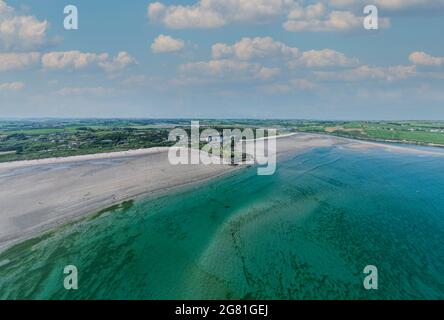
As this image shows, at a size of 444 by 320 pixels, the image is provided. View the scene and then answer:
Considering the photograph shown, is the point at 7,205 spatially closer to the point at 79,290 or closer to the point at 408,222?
the point at 79,290

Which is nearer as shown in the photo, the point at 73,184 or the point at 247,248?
the point at 247,248

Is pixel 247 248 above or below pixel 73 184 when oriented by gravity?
below

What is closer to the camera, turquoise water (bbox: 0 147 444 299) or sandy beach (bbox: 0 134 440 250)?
turquoise water (bbox: 0 147 444 299)

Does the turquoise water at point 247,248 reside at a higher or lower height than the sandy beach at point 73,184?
lower

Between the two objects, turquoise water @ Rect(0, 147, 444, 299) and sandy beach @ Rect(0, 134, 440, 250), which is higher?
sandy beach @ Rect(0, 134, 440, 250)

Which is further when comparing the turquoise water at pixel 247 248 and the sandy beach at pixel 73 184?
the sandy beach at pixel 73 184
